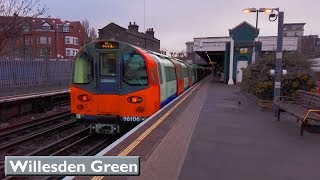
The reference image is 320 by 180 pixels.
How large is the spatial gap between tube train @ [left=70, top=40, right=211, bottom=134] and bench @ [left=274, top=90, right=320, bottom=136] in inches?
150

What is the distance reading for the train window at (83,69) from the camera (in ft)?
34.2

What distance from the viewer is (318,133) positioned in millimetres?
8477

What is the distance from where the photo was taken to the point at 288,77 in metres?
14.1

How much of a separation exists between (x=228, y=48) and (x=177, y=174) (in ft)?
98.7

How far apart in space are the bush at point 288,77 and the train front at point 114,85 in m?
6.08

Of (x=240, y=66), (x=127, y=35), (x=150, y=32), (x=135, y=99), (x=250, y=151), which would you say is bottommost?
(x=250, y=151)

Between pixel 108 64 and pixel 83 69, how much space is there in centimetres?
75

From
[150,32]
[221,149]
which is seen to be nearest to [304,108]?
[221,149]

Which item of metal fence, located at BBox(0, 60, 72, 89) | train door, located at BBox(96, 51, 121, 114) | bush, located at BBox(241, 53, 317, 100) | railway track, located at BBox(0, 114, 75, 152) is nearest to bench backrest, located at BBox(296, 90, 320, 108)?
bush, located at BBox(241, 53, 317, 100)

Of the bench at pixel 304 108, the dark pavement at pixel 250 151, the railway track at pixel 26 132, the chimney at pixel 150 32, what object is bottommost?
the railway track at pixel 26 132

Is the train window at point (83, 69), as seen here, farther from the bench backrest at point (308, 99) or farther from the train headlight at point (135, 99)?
the bench backrest at point (308, 99)

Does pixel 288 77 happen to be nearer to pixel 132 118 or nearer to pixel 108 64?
pixel 132 118

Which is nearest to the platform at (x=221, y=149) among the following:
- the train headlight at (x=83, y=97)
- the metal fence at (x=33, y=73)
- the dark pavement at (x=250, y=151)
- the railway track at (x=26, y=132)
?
the dark pavement at (x=250, y=151)

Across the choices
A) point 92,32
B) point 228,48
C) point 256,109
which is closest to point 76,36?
point 92,32
